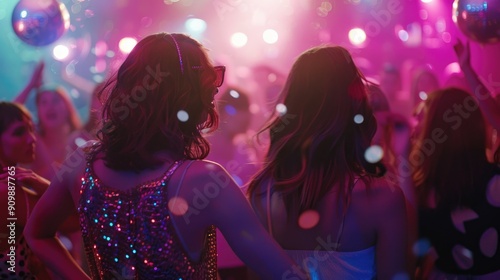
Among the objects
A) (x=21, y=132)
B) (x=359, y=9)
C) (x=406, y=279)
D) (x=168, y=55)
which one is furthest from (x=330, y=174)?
(x=359, y=9)

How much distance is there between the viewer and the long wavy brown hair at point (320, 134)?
1.61m

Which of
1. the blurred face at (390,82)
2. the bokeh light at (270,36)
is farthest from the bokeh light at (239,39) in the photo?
the blurred face at (390,82)

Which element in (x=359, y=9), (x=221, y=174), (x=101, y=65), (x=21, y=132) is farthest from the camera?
(x=359, y=9)

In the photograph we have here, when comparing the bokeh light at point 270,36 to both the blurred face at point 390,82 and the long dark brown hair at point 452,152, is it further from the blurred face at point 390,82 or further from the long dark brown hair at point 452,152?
the long dark brown hair at point 452,152

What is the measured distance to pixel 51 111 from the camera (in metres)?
3.95

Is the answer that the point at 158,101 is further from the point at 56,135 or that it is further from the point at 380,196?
the point at 56,135

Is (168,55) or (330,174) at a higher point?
(168,55)

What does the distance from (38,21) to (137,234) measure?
87.5 inches

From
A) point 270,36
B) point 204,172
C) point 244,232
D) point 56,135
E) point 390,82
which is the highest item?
point 204,172

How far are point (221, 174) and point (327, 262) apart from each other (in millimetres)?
577

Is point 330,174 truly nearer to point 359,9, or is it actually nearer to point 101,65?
point 101,65

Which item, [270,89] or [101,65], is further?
[101,65]

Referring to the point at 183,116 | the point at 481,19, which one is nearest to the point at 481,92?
the point at 481,19

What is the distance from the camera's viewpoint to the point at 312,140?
1618mm
